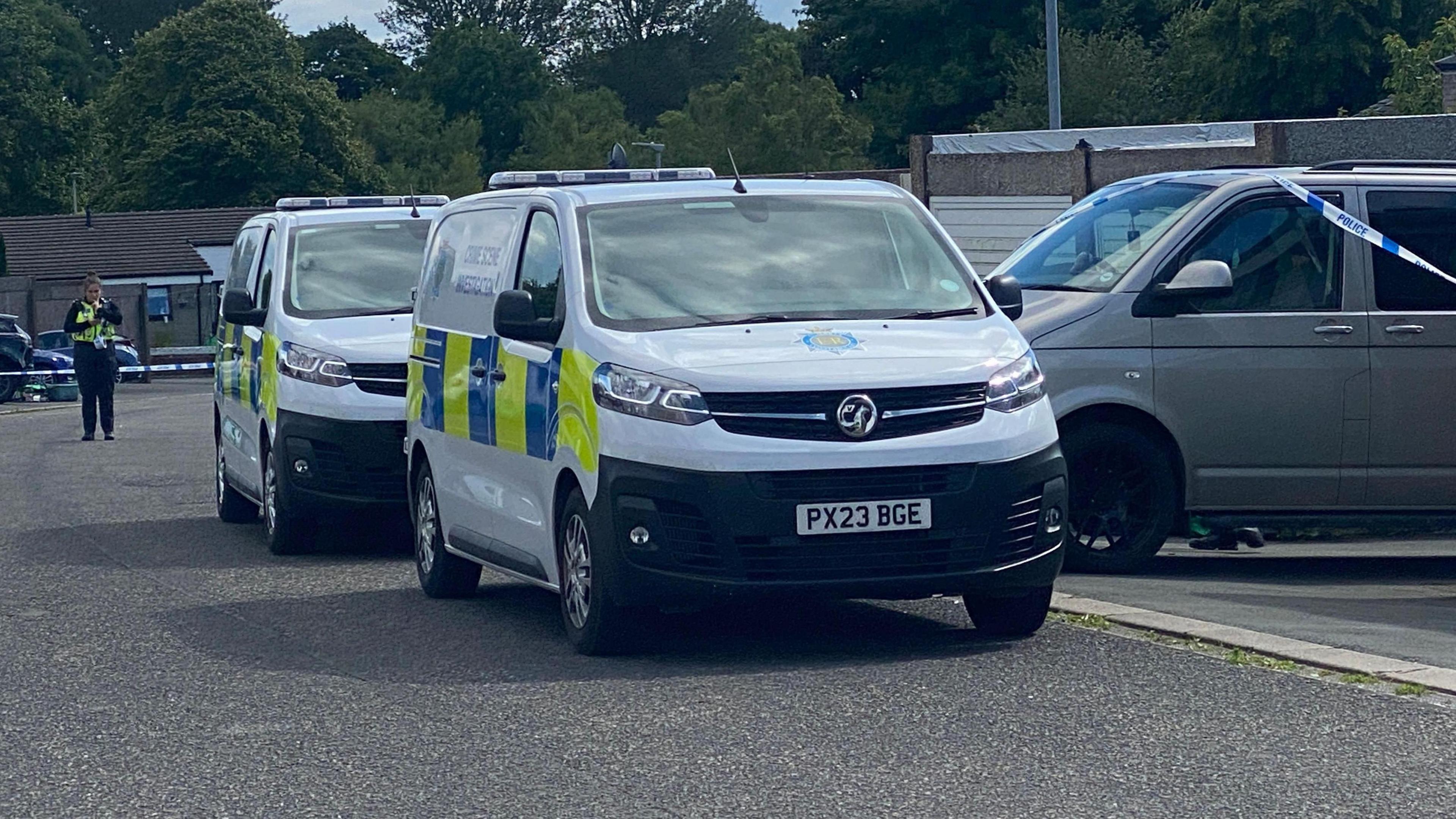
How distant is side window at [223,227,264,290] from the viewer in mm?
14953

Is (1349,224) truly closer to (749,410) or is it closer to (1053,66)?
(749,410)

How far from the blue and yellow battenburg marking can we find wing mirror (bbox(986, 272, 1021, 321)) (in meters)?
1.82

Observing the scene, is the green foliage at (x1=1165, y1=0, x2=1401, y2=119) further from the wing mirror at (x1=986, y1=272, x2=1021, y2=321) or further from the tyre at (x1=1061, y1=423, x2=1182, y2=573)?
the wing mirror at (x1=986, y1=272, x2=1021, y2=321)

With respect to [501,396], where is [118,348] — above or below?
below

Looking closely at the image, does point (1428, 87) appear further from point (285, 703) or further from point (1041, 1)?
point (285, 703)

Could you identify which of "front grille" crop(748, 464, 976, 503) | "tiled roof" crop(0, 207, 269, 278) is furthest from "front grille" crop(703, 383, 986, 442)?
"tiled roof" crop(0, 207, 269, 278)

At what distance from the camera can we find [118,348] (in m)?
56.2

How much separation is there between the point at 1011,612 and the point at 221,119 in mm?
77826

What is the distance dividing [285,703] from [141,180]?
263 feet

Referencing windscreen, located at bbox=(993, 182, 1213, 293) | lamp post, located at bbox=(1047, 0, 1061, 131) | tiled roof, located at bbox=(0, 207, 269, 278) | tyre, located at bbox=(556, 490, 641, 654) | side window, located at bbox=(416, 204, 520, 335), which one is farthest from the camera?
tiled roof, located at bbox=(0, 207, 269, 278)

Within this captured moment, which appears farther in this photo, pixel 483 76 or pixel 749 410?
pixel 483 76

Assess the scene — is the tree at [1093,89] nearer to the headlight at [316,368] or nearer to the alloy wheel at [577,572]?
the headlight at [316,368]

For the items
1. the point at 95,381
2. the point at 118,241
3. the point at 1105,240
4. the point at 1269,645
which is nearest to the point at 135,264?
the point at 118,241

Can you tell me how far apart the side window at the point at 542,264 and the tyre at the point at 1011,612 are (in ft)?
6.63
